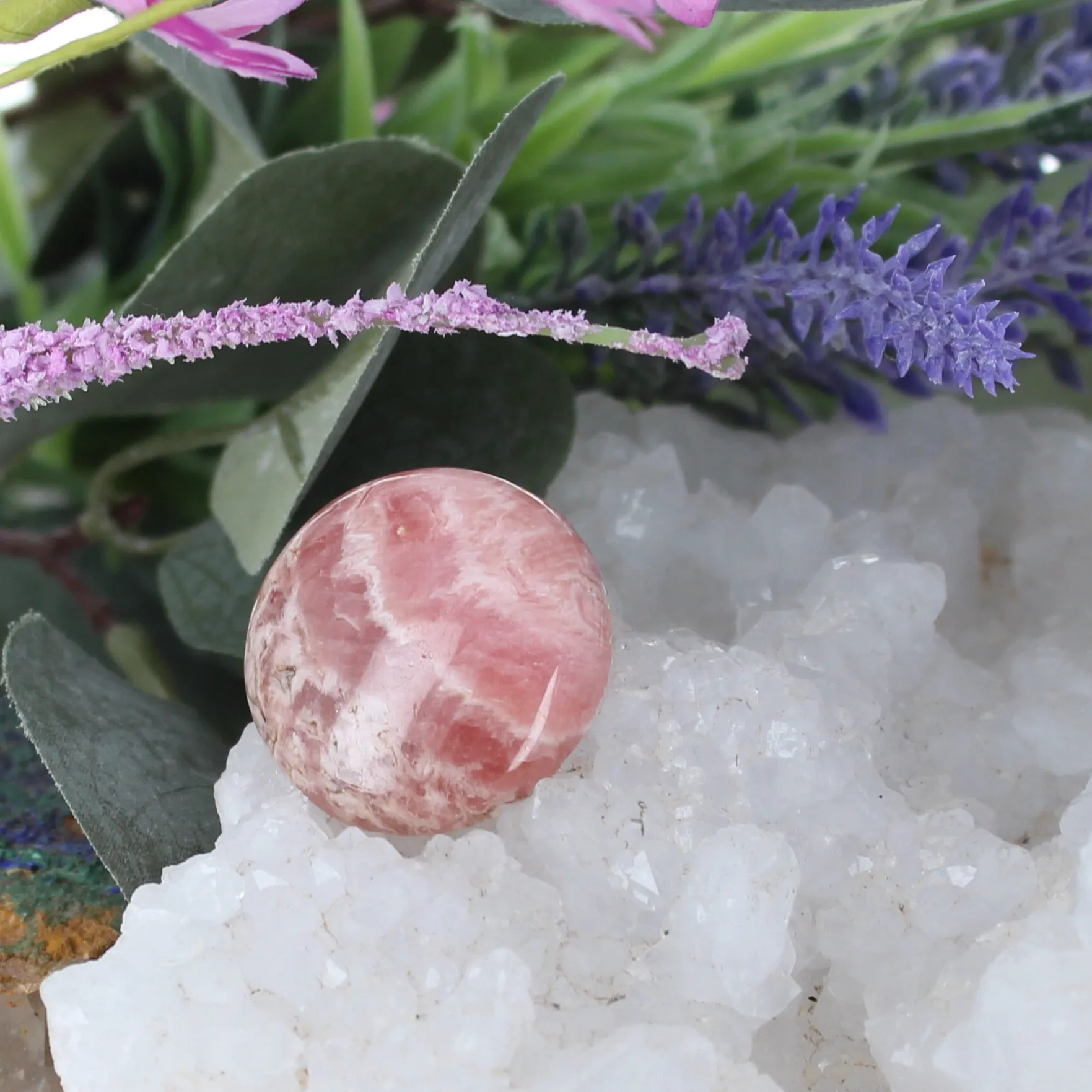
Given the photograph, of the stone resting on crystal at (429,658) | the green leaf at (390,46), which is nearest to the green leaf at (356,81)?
the green leaf at (390,46)

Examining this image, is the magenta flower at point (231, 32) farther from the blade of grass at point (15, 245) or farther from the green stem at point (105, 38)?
the blade of grass at point (15, 245)

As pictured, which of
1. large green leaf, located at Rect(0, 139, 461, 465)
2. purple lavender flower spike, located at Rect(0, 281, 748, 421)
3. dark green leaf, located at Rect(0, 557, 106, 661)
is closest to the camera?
purple lavender flower spike, located at Rect(0, 281, 748, 421)

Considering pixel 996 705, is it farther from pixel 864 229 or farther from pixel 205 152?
pixel 205 152

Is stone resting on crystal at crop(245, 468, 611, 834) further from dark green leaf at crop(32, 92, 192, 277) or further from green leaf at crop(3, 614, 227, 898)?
dark green leaf at crop(32, 92, 192, 277)

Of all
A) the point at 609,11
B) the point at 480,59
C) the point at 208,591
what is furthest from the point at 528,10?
the point at 208,591

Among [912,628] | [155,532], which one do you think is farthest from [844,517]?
[155,532]

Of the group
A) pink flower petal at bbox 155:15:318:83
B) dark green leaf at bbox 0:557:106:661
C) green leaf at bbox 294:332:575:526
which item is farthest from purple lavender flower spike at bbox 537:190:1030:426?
dark green leaf at bbox 0:557:106:661
